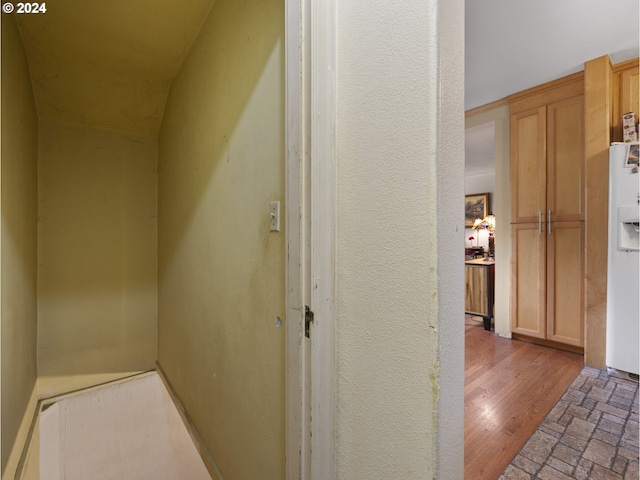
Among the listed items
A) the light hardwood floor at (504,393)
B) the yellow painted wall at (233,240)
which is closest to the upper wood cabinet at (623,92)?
the light hardwood floor at (504,393)

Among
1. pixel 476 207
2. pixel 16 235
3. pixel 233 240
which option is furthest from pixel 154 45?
pixel 476 207

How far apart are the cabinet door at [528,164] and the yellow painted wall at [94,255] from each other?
347 cm

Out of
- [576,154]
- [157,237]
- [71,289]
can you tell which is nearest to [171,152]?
[157,237]

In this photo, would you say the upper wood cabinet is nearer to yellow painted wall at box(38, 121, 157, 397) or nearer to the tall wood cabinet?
the tall wood cabinet

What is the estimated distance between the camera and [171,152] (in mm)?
2223

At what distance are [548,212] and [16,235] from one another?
397 centimetres

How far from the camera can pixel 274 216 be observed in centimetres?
97

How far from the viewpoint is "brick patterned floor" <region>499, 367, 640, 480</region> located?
137 centimetres

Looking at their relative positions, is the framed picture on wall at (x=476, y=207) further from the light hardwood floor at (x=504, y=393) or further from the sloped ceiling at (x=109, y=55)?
the sloped ceiling at (x=109, y=55)

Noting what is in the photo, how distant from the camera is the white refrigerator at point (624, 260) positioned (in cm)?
212

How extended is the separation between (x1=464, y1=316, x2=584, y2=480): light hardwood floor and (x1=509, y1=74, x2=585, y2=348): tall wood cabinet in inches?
11.9

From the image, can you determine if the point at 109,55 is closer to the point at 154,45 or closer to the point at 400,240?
the point at 154,45

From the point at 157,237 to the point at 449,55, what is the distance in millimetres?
2700

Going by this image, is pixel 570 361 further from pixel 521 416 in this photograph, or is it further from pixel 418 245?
pixel 418 245
